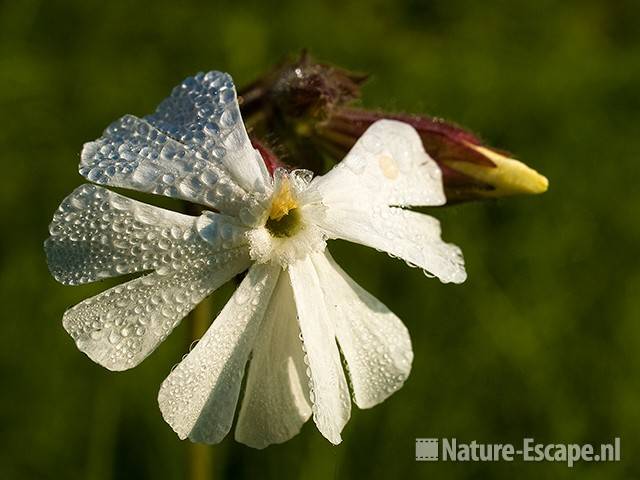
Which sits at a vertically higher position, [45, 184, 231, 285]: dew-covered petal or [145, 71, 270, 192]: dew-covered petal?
[145, 71, 270, 192]: dew-covered petal

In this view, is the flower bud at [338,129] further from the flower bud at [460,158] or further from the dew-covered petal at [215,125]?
the dew-covered petal at [215,125]

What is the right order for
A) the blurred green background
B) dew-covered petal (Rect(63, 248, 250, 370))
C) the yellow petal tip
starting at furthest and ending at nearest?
the blurred green background, the yellow petal tip, dew-covered petal (Rect(63, 248, 250, 370))

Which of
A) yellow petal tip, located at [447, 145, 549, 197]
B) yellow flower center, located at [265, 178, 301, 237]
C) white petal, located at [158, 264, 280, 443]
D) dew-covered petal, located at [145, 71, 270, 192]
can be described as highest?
yellow petal tip, located at [447, 145, 549, 197]

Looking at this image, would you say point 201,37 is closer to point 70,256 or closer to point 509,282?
point 509,282

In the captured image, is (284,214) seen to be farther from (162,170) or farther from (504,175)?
(504,175)

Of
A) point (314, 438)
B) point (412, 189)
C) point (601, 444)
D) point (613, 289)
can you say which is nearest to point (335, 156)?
point (412, 189)

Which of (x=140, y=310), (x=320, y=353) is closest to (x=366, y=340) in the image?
(x=320, y=353)

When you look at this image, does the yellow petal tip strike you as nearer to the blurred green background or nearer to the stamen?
the stamen

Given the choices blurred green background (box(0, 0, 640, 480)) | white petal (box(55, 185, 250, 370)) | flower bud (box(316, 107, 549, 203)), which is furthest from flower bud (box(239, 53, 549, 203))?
blurred green background (box(0, 0, 640, 480))
